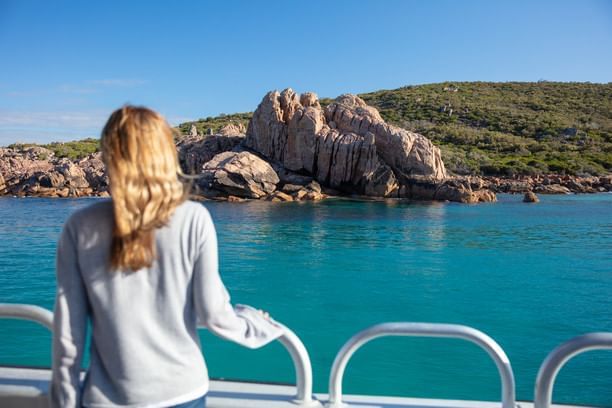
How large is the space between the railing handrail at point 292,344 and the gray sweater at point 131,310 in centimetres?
67

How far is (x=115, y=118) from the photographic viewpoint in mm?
1539

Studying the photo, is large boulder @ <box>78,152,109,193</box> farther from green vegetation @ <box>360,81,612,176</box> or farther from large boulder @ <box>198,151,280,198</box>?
green vegetation @ <box>360,81,612,176</box>

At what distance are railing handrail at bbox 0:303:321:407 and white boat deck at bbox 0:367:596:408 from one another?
0.17 feet

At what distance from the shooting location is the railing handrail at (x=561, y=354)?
2066 mm

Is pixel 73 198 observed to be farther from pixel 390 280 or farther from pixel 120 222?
pixel 120 222

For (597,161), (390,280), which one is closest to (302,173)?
(390,280)

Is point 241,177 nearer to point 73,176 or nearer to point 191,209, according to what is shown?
point 73,176

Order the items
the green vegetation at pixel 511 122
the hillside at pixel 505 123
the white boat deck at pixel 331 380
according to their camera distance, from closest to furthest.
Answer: the white boat deck at pixel 331 380
the green vegetation at pixel 511 122
the hillside at pixel 505 123

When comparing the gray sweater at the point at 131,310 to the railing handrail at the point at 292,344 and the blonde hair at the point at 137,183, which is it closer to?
the blonde hair at the point at 137,183

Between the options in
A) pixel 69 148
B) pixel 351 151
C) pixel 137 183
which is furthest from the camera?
pixel 69 148

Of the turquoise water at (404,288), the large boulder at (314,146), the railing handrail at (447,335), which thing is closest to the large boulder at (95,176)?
the large boulder at (314,146)

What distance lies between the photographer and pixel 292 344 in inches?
88.4

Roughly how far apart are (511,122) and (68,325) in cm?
8509

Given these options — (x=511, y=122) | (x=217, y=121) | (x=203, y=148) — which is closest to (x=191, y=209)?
(x=203, y=148)
